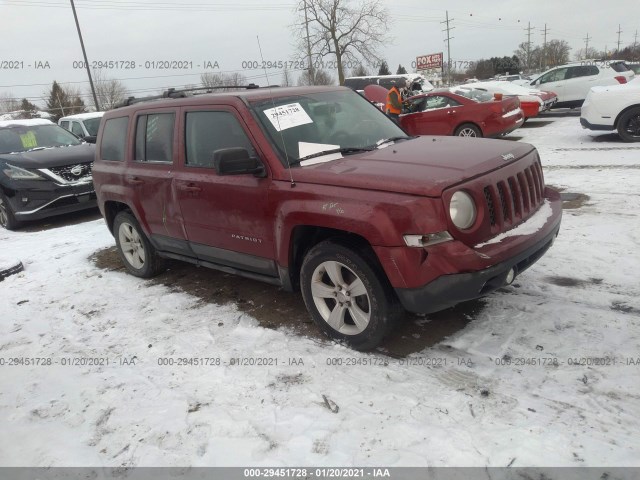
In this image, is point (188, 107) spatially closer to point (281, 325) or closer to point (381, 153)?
point (381, 153)

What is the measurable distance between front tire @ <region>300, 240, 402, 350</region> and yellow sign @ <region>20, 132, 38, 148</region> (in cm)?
792

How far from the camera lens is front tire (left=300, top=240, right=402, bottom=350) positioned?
3133 millimetres

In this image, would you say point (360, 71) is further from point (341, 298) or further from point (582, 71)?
point (341, 298)

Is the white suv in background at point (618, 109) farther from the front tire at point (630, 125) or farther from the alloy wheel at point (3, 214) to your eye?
the alloy wheel at point (3, 214)

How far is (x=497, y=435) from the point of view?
8.14 ft

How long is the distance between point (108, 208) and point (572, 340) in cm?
485

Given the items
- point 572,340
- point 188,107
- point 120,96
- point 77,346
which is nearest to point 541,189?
point 572,340

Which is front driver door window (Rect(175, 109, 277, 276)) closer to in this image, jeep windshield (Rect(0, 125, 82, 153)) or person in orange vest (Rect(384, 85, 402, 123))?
jeep windshield (Rect(0, 125, 82, 153))

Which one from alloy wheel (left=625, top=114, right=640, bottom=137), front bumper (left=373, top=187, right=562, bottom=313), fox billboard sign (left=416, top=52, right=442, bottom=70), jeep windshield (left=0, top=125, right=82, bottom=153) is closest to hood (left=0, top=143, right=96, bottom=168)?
jeep windshield (left=0, top=125, right=82, bottom=153)

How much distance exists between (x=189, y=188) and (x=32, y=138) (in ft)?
22.5

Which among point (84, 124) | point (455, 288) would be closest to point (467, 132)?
point (455, 288)

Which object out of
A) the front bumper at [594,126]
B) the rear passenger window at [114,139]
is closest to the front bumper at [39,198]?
the rear passenger window at [114,139]

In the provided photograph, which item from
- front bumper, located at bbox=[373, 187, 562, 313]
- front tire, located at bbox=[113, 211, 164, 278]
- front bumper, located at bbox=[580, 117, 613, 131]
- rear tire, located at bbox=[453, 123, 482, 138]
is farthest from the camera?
rear tire, located at bbox=[453, 123, 482, 138]

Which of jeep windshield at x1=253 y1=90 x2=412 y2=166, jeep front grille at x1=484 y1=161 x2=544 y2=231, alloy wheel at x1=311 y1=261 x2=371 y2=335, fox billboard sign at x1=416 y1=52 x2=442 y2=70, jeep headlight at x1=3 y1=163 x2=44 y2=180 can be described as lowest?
alloy wheel at x1=311 y1=261 x2=371 y2=335
